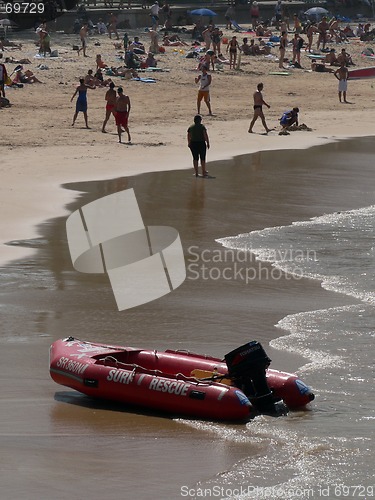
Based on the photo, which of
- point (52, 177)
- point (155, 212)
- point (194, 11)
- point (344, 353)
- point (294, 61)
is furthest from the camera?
point (194, 11)

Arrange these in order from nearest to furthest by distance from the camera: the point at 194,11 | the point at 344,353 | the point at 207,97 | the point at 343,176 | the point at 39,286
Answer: the point at 344,353, the point at 39,286, the point at 343,176, the point at 207,97, the point at 194,11

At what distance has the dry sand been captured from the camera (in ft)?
67.6

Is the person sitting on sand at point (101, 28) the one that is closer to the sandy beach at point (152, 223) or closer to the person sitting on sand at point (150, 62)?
the sandy beach at point (152, 223)

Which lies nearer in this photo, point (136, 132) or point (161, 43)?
point (136, 132)

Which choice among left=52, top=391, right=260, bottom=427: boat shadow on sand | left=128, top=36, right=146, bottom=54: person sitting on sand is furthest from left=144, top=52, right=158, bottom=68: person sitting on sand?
left=52, top=391, right=260, bottom=427: boat shadow on sand

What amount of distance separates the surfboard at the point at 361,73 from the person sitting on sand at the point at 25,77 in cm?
1193

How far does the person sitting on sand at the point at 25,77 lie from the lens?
3011 cm

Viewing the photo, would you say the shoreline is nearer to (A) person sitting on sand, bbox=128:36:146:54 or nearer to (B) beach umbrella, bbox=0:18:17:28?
(A) person sitting on sand, bbox=128:36:146:54

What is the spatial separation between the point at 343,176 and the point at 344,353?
11.4m

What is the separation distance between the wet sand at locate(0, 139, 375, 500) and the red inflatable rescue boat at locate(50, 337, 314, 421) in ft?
0.60

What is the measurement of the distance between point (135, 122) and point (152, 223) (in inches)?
411

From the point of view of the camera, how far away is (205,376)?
10.1 m

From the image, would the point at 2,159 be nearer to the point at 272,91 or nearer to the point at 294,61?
the point at 272,91

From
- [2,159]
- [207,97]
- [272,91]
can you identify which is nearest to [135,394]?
[2,159]
